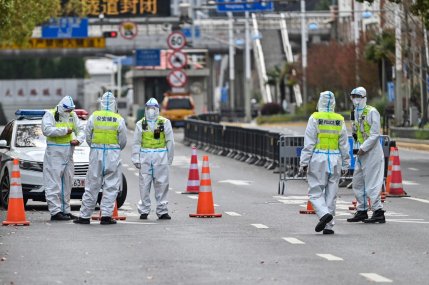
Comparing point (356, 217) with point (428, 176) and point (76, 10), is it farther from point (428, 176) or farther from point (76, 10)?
point (76, 10)

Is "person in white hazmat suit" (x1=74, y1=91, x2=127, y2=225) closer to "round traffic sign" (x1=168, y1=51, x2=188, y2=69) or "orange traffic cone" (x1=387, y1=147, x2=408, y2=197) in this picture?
"orange traffic cone" (x1=387, y1=147, x2=408, y2=197)

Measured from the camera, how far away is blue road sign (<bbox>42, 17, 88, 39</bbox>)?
79125 mm

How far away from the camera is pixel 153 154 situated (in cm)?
2245

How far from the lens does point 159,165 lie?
22.5m

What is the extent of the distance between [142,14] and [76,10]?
6678 millimetres

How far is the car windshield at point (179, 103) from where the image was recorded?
255 ft

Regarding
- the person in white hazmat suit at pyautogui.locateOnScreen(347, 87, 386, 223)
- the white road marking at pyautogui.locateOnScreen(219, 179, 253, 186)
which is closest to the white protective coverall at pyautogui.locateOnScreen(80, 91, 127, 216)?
the person in white hazmat suit at pyautogui.locateOnScreen(347, 87, 386, 223)

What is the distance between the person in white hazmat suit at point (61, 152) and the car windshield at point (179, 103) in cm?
5488

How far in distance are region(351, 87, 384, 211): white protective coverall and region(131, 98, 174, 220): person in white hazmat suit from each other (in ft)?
8.79

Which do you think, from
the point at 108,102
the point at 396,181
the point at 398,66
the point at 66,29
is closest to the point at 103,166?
the point at 108,102

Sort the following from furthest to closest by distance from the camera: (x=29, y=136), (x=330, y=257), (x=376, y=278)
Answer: (x=29, y=136) → (x=330, y=257) → (x=376, y=278)

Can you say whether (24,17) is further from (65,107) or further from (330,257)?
(330,257)

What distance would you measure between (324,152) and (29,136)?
24.6 ft

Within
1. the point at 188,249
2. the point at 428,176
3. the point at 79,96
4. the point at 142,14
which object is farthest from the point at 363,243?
the point at 79,96
